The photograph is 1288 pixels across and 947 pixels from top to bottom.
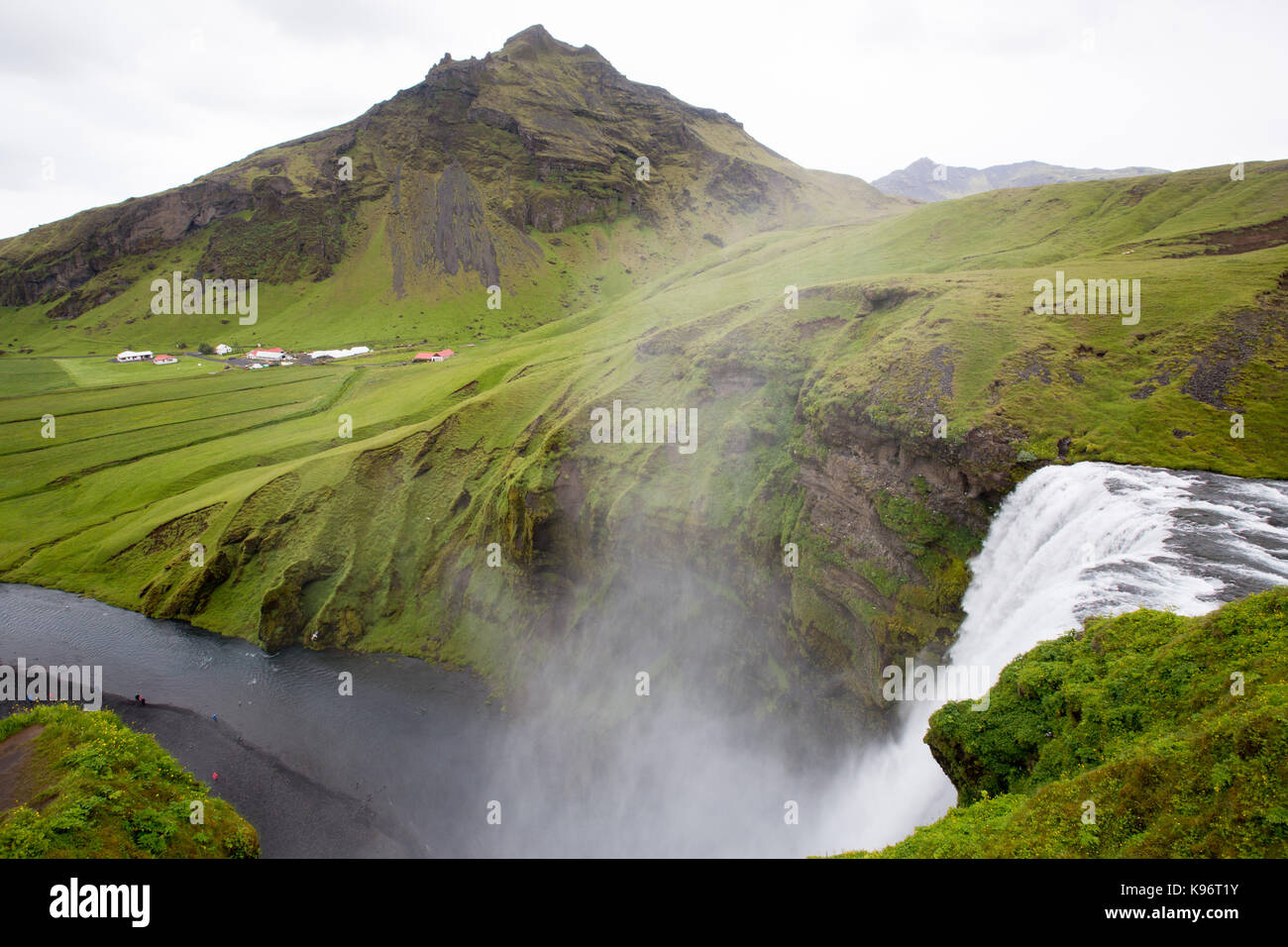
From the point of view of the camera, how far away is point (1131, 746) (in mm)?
12828

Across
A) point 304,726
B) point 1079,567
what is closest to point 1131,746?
point 1079,567

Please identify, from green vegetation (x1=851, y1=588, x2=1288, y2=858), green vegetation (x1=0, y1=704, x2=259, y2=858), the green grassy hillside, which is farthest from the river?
green vegetation (x1=0, y1=704, x2=259, y2=858)

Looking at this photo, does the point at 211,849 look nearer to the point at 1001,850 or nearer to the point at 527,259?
the point at 1001,850

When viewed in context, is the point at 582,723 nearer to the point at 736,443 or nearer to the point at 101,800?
the point at 736,443

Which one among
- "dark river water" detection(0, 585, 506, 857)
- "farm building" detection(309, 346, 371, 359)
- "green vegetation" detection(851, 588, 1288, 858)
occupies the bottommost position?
"dark river water" detection(0, 585, 506, 857)

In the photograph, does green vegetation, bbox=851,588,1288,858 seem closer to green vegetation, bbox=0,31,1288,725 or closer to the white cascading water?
the white cascading water

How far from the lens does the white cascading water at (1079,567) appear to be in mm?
18094

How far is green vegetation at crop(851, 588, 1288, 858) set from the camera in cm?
954

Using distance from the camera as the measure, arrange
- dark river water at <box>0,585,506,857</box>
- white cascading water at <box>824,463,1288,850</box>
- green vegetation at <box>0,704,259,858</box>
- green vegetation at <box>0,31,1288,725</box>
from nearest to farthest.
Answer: green vegetation at <box>0,704,259,858</box>, white cascading water at <box>824,463,1288,850</box>, green vegetation at <box>0,31,1288,725</box>, dark river water at <box>0,585,506,857</box>

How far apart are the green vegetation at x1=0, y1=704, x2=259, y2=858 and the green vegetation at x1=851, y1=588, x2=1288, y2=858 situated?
63.1 ft

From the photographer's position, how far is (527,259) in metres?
193

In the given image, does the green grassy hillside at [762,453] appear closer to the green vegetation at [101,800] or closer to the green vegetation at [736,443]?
the green vegetation at [736,443]
